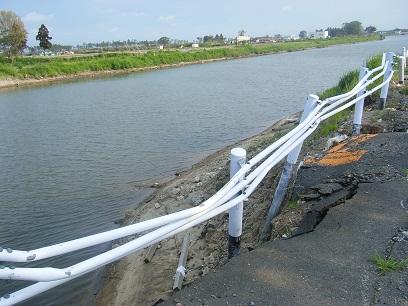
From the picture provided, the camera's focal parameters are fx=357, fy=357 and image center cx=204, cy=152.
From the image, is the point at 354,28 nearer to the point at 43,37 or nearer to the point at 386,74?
the point at 43,37

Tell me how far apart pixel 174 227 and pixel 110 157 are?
1145 cm

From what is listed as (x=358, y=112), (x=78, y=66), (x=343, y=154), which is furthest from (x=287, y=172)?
(x=78, y=66)

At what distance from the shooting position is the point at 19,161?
538 inches

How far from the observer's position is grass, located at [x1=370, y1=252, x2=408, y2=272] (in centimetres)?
268

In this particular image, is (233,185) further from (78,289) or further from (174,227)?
(78,289)

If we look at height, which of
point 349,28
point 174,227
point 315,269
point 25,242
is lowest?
point 25,242

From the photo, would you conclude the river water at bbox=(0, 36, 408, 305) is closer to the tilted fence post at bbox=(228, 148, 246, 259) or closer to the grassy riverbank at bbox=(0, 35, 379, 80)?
the tilted fence post at bbox=(228, 148, 246, 259)

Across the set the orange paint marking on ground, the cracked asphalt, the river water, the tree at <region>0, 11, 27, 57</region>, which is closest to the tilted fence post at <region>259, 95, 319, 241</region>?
the cracked asphalt

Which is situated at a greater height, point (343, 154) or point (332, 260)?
point (343, 154)

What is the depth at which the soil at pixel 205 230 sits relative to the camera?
Answer: 15.2 feet

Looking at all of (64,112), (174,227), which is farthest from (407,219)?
(64,112)

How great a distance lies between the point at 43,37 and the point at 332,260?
83.1 meters

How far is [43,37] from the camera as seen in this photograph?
74.2 metres

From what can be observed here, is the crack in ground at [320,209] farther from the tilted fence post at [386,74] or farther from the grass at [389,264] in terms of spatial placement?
the tilted fence post at [386,74]
